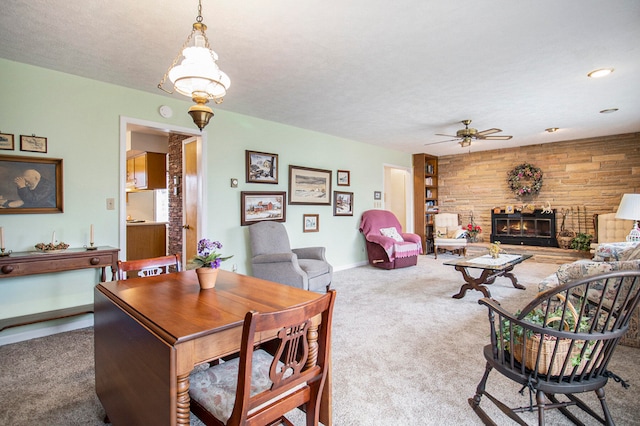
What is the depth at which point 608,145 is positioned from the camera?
20.1 ft

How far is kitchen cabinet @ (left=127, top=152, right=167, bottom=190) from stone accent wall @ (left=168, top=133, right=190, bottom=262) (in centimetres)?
26

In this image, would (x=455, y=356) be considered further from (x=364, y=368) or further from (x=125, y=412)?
(x=125, y=412)

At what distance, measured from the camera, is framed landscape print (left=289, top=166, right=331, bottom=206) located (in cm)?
513

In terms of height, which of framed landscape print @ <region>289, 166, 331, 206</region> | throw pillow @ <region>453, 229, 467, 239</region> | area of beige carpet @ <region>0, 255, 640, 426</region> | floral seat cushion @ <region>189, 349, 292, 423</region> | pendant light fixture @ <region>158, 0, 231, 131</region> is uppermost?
pendant light fixture @ <region>158, 0, 231, 131</region>

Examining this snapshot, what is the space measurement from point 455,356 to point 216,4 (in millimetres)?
3007

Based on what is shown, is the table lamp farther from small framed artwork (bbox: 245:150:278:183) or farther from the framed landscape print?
small framed artwork (bbox: 245:150:278:183)

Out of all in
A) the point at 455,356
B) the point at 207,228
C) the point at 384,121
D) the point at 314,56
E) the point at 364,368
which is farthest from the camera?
the point at 384,121

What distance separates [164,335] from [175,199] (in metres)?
4.48


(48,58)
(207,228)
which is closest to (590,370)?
(207,228)

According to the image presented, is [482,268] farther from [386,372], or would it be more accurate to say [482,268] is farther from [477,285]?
[386,372]

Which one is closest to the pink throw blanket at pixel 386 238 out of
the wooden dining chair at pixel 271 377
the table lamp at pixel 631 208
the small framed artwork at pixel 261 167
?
the small framed artwork at pixel 261 167

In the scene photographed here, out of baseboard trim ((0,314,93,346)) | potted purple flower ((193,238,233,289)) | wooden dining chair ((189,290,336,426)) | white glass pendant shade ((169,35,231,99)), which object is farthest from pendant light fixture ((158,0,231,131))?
baseboard trim ((0,314,93,346))

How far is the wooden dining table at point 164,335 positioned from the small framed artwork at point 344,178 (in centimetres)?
425

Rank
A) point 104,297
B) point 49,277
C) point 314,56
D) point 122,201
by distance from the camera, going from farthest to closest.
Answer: point 122,201 < point 49,277 < point 314,56 < point 104,297
